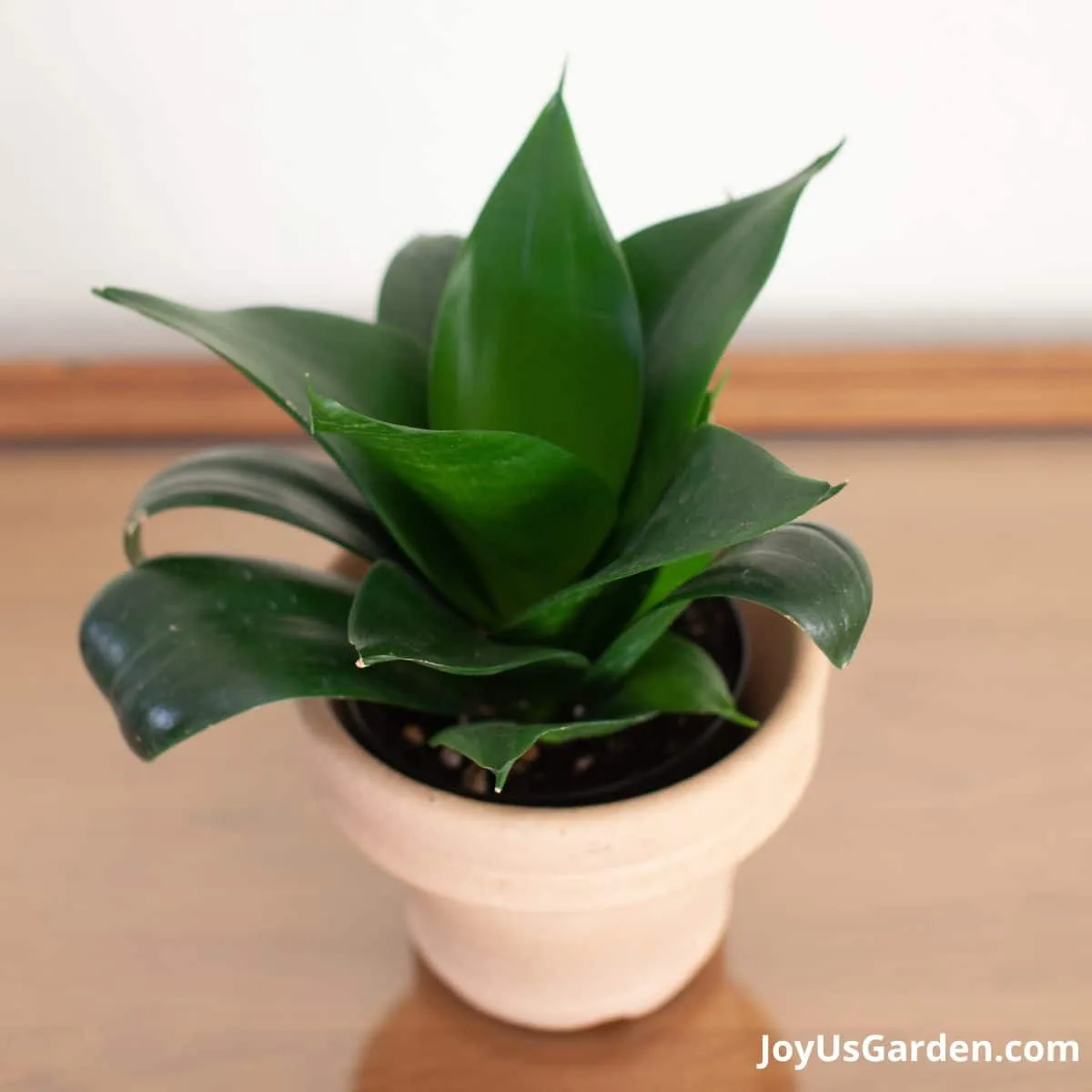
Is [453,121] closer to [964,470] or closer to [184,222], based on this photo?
[184,222]

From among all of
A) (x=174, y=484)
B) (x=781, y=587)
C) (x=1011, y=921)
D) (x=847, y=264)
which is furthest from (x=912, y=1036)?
(x=847, y=264)

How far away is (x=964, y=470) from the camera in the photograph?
2.42 ft

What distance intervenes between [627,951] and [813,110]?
19.4 inches

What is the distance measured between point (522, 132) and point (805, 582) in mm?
460

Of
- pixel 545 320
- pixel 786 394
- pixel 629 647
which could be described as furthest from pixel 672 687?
pixel 786 394

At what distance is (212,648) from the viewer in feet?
1.13

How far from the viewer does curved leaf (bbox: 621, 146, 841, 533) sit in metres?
0.36

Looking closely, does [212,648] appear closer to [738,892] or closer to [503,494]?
[503,494]

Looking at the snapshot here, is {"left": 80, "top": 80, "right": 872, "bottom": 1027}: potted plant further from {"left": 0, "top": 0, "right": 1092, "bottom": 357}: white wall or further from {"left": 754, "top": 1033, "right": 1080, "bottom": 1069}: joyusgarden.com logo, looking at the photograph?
{"left": 0, "top": 0, "right": 1092, "bottom": 357}: white wall

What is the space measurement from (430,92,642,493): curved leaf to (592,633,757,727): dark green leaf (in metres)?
0.07

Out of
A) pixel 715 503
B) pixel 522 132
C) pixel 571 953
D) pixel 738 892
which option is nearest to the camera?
pixel 715 503

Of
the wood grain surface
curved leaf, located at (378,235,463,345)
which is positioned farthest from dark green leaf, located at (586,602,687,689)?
the wood grain surface

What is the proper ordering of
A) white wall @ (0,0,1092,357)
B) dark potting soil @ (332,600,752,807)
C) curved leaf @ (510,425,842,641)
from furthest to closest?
white wall @ (0,0,1092,357) → dark potting soil @ (332,600,752,807) → curved leaf @ (510,425,842,641)

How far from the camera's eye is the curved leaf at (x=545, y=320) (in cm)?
35
